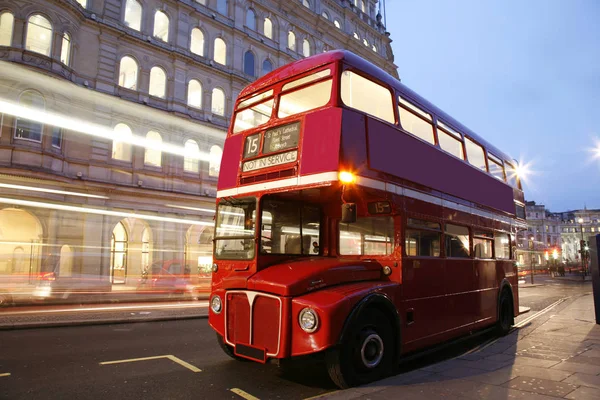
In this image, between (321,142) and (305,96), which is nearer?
(321,142)

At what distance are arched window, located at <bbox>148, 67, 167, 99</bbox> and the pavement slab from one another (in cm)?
2436

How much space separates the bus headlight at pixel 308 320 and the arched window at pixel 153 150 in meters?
21.3

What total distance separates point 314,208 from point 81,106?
19.6 m

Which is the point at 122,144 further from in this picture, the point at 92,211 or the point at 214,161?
the point at 214,161

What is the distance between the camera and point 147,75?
24578 millimetres

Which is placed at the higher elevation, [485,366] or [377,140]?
[377,140]

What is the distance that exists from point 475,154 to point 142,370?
7.83m

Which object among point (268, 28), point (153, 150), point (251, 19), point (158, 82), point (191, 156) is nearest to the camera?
point (153, 150)

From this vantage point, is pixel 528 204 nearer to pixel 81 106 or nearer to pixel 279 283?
pixel 81 106

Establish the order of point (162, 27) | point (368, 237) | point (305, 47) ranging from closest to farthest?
point (368, 237) → point (162, 27) → point (305, 47)

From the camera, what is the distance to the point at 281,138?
20.2ft

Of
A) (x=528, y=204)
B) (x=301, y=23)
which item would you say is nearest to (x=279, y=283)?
(x=301, y=23)

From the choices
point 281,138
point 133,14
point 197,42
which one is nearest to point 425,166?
point 281,138

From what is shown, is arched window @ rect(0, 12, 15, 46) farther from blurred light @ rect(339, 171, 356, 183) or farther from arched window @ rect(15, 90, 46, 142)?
blurred light @ rect(339, 171, 356, 183)
